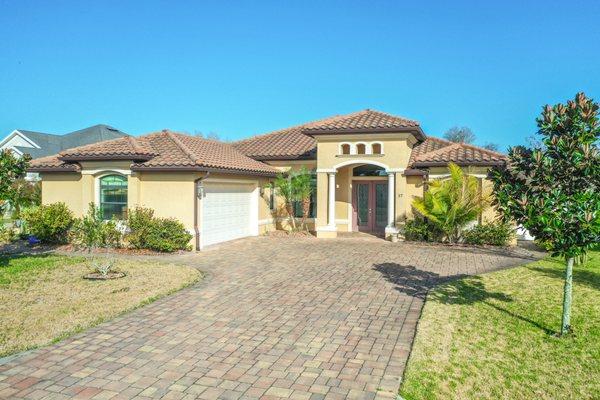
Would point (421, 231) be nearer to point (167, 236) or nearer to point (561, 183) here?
point (167, 236)

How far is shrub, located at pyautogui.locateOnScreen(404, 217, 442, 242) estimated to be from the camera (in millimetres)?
18750

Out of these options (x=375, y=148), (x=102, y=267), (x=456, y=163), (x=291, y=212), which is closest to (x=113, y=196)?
(x=102, y=267)

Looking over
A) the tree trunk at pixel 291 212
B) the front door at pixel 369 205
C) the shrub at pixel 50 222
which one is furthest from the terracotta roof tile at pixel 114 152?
the front door at pixel 369 205

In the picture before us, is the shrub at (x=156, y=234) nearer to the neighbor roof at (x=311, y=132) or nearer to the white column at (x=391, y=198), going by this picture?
the neighbor roof at (x=311, y=132)

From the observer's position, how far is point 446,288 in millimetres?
10453

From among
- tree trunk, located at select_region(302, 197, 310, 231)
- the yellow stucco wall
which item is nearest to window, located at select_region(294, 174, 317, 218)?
tree trunk, located at select_region(302, 197, 310, 231)

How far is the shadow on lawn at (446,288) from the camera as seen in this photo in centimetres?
923

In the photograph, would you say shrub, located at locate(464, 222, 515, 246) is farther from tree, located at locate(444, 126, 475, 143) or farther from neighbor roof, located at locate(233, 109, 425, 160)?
tree, located at locate(444, 126, 475, 143)

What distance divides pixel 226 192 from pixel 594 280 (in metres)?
13.2

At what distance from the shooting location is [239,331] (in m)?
7.51

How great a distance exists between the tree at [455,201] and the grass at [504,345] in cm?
661

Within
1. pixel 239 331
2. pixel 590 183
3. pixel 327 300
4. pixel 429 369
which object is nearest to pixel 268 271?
pixel 327 300

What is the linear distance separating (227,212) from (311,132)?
5.26 meters

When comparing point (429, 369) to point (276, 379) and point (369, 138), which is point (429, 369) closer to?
point (276, 379)
